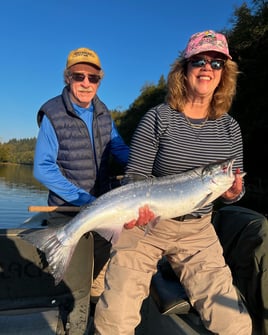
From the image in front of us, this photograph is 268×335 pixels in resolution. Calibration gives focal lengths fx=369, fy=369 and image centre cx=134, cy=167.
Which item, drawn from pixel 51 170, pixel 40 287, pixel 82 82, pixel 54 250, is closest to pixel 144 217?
pixel 54 250

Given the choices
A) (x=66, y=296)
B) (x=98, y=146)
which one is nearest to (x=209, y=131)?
(x=98, y=146)

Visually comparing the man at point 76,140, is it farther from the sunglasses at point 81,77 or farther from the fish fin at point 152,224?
the fish fin at point 152,224

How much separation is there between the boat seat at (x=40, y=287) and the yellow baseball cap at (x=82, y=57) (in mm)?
Answer: 1920

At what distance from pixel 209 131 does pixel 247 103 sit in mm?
29435

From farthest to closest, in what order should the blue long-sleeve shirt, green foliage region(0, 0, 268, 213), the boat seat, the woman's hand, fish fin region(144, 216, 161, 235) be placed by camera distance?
green foliage region(0, 0, 268, 213), the blue long-sleeve shirt, the boat seat, the woman's hand, fish fin region(144, 216, 161, 235)

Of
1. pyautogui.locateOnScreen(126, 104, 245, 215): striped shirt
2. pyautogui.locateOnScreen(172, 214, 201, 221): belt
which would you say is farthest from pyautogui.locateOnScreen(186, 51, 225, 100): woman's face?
pyautogui.locateOnScreen(172, 214, 201, 221): belt

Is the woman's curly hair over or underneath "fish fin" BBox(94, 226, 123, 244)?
over

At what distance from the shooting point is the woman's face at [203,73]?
3.30 metres

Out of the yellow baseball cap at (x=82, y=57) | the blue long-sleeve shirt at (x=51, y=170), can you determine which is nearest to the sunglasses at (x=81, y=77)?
the yellow baseball cap at (x=82, y=57)

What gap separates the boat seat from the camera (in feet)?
12.4

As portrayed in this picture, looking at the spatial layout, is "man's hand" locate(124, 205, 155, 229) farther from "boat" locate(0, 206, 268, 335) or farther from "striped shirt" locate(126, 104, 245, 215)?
"boat" locate(0, 206, 268, 335)

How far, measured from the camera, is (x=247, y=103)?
1218 inches

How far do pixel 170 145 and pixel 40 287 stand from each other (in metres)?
2.09

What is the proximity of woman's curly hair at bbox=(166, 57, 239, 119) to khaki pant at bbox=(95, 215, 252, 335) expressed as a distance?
3.38 ft
